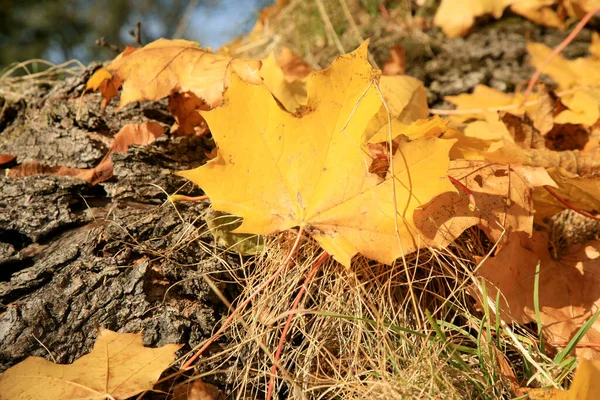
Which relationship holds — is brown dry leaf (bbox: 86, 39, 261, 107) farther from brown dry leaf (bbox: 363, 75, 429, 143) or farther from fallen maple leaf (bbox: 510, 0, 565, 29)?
fallen maple leaf (bbox: 510, 0, 565, 29)

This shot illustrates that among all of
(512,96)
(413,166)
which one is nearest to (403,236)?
(413,166)

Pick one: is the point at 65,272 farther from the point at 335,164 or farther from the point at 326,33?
the point at 326,33

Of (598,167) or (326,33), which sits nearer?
(598,167)

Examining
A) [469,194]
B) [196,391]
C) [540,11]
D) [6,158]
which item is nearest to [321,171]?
[469,194]

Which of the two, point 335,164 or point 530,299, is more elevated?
point 335,164

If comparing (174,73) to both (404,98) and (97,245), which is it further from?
(404,98)

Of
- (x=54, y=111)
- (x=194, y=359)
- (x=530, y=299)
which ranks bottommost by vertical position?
(x=530, y=299)

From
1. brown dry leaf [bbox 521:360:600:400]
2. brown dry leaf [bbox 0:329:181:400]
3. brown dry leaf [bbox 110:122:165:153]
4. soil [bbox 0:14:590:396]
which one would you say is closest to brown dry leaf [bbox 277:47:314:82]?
soil [bbox 0:14:590:396]

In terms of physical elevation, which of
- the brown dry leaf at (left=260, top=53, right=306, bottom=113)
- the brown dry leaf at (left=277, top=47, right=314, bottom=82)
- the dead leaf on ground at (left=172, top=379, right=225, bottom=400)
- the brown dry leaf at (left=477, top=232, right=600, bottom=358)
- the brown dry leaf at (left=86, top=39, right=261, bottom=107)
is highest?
the brown dry leaf at (left=86, top=39, right=261, bottom=107)
